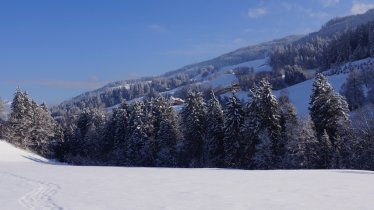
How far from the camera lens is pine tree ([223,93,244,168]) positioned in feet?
A: 199

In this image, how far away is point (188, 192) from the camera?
20297 mm

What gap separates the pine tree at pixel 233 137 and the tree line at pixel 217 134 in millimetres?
142

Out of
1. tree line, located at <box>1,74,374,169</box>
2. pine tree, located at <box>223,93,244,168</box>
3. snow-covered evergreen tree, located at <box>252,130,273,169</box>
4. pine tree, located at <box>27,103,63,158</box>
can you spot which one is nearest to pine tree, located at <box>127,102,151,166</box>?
tree line, located at <box>1,74,374,169</box>

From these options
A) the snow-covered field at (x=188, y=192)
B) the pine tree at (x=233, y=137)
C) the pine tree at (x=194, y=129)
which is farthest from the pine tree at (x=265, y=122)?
the snow-covered field at (x=188, y=192)

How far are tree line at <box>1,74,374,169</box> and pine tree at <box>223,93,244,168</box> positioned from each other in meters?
0.14

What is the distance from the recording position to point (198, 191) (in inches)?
812

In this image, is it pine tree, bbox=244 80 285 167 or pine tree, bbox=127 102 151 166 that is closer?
pine tree, bbox=244 80 285 167

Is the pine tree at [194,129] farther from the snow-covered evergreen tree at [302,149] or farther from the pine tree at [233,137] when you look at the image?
the snow-covered evergreen tree at [302,149]

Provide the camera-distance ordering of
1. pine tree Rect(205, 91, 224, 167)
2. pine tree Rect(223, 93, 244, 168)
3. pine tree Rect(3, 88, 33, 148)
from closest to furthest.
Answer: pine tree Rect(223, 93, 244, 168)
pine tree Rect(205, 91, 224, 167)
pine tree Rect(3, 88, 33, 148)

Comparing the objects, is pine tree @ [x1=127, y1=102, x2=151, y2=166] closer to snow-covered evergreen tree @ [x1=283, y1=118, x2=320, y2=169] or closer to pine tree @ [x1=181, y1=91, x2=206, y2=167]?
pine tree @ [x1=181, y1=91, x2=206, y2=167]

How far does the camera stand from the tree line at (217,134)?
5412 centimetres

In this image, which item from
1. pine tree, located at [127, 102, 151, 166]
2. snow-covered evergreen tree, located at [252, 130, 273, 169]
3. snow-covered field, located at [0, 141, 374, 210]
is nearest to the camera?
snow-covered field, located at [0, 141, 374, 210]

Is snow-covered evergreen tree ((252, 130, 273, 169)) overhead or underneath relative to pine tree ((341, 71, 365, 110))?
underneath

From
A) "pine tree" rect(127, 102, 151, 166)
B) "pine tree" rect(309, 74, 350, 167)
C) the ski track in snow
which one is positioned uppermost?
the ski track in snow
